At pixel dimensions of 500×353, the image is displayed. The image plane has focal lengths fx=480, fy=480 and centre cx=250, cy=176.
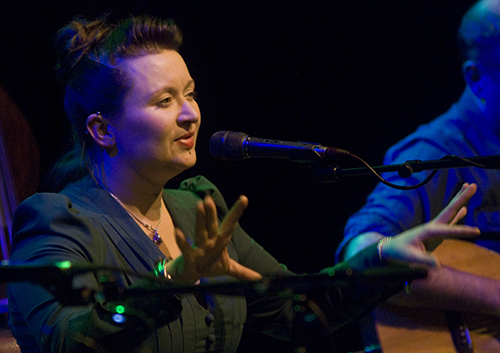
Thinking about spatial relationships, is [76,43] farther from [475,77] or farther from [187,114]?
[475,77]

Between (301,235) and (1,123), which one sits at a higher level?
(1,123)

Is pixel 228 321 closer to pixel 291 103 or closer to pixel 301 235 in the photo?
pixel 301 235

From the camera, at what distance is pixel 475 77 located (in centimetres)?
200

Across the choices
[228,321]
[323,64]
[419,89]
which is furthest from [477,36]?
Result: [228,321]

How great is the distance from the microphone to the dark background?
3.49 ft

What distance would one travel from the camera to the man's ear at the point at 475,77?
78.2 inches

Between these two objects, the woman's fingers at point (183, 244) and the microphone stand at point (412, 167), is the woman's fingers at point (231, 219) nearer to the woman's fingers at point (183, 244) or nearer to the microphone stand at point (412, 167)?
the woman's fingers at point (183, 244)

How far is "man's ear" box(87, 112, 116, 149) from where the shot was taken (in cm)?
164

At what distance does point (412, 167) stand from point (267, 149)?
37cm

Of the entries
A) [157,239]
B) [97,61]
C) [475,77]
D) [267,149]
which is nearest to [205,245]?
[267,149]

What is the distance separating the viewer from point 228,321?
1.56m

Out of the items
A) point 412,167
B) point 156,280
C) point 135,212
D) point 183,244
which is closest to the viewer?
point 156,280

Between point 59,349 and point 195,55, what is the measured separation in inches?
61.5

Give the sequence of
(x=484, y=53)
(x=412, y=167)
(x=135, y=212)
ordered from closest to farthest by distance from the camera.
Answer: (x=412, y=167), (x=135, y=212), (x=484, y=53)
